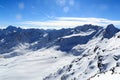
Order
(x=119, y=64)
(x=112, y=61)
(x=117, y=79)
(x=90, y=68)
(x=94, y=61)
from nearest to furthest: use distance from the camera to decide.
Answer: (x=117, y=79) → (x=119, y=64) → (x=112, y=61) → (x=90, y=68) → (x=94, y=61)

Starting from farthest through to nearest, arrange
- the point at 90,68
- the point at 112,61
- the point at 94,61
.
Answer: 1. the point at 94,61
2. the point at 90,68
3. the point at 112,61

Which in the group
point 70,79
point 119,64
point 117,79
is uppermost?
point 70,79

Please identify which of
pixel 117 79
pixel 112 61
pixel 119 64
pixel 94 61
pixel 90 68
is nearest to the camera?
pixel 117 79

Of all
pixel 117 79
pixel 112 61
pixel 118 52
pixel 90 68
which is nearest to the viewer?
pixel 117 79

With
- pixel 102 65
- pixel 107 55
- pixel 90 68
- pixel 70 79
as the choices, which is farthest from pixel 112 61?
pixel 70 79

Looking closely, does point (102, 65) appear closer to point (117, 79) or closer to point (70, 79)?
point (70, 79)

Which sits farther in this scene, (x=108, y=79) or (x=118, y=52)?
(x=118, y=52)

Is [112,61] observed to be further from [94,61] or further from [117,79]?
[117,79]

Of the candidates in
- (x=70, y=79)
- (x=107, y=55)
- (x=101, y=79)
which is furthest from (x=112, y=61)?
(x=101, y=79)

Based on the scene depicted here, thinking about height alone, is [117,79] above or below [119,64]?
below
